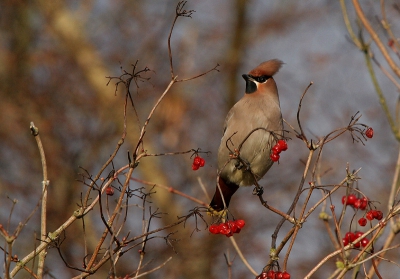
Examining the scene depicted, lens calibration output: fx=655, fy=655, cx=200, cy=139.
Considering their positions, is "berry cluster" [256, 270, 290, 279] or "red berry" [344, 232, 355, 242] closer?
"berry cluster" [256, 270, 290, 279]

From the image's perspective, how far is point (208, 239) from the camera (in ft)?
24.5

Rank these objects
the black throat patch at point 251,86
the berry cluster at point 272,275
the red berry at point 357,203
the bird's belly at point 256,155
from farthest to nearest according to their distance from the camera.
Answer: the black throat patch at point 251,86
the bird's belly at point 256,155
the red berry at point 357,203
the berry cluster at point 272,275

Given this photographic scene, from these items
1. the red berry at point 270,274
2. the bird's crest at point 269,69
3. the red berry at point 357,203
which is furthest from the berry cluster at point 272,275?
the bird's crest at point 269,69

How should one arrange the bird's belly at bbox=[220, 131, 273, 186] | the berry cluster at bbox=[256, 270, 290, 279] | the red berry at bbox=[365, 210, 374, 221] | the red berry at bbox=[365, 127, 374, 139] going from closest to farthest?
the berry cluster at bbox=[256, 270, 290, 279] → the red berry at bbox=[365, 127, 374, 139] → the red berry at bbox=[365, 210, 374, 221] → the bird's belly at bbox=[220, 131, 273, 186]

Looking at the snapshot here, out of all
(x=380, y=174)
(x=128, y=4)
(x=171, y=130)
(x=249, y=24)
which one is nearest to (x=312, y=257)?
(x=380, y=174)

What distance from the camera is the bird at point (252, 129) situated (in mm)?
3939

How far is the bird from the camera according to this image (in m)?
3.94

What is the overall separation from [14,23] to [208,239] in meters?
3.65

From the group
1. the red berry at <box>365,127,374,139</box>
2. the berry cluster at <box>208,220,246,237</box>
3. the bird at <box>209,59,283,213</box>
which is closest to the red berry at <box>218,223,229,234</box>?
the berry cluster at <box>208,220,246,237</box>

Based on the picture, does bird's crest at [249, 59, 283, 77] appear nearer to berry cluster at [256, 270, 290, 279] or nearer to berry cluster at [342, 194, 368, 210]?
berry cluster at [342, 194, 368, 210]

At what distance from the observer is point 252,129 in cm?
398

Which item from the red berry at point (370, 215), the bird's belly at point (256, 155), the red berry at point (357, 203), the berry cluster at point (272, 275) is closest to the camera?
the berry cluster at point (272, 275)

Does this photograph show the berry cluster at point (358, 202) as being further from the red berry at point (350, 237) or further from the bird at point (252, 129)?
the bird at point (252, 129)

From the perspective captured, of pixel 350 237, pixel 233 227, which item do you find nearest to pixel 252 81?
pixel 233 227
